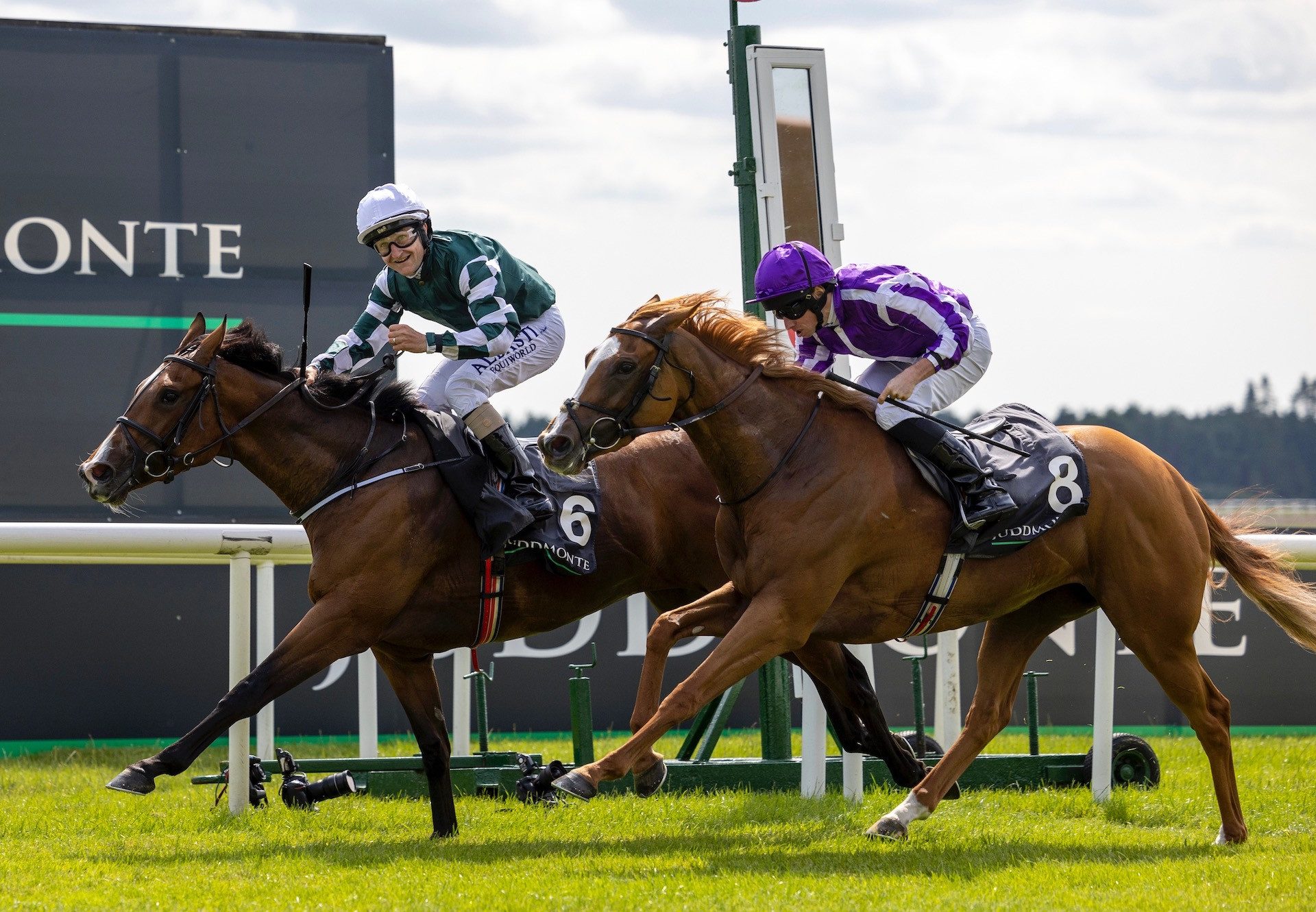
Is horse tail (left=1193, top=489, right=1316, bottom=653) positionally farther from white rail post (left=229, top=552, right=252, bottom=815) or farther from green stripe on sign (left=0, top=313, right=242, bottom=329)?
green stripe on sign (left=0, top=313, right=242, bottom=329)

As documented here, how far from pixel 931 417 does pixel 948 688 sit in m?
2.20

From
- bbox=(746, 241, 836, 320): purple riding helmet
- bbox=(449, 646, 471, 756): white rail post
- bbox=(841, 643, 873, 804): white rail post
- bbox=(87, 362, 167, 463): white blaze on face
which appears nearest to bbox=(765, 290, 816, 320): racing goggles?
bbox=(746, 241, 836, 320): purple riding helmet

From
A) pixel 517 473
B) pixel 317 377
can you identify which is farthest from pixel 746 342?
pixel 317 377

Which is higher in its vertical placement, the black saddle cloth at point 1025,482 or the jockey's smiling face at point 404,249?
the jockey's smiling face at point 404,249

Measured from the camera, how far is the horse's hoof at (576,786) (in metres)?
4.39

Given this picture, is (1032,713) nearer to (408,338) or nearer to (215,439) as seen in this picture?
(408,338)

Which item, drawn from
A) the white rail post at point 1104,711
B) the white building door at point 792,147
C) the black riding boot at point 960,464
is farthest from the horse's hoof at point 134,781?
the white rail post at point 1104,711

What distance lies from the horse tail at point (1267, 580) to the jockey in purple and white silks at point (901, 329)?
948 millimetres

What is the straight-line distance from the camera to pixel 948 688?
716cm

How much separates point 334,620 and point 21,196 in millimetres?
4046

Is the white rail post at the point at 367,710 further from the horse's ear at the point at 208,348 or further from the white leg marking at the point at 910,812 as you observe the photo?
the white leg marking at the point at 910,812

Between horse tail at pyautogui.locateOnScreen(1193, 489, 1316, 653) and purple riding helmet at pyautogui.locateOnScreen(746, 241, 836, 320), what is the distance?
5.10 ft

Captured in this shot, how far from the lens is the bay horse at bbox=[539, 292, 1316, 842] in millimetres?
4957

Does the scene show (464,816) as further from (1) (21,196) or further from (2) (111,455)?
(1) (21,196)
